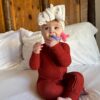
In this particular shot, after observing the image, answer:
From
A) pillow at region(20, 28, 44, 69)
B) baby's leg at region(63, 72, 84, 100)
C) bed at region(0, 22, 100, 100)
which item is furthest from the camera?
pillow at region(20, 28, 44, 69)

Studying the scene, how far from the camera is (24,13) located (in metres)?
2.13

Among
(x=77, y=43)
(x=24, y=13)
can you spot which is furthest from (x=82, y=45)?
(x=24, y=13)

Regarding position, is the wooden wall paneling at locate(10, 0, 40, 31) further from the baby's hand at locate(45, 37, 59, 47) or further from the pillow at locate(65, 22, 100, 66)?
the baby's hand at locate(45, 37, 59, 47)

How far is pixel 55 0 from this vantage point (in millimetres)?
2281

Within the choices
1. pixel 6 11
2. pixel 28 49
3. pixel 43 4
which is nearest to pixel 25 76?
pixel 28 49

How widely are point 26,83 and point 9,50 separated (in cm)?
43

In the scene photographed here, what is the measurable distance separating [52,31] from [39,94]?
Result: 0.38 metres

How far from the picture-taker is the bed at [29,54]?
1.68 m

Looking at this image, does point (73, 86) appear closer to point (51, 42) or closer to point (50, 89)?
point (50, 89)

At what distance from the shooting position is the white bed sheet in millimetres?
1424

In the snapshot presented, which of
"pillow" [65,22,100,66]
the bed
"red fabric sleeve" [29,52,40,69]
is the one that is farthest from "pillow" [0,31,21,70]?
"red fabric sleeve" [29,52,40,69]

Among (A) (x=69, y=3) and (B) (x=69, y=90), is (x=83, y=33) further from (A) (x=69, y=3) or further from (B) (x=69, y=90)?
(B) (x=69, y=90)

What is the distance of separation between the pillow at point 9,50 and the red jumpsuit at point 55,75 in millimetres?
538

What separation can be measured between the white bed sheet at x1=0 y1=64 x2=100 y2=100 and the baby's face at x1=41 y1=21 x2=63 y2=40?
14.4 inches
